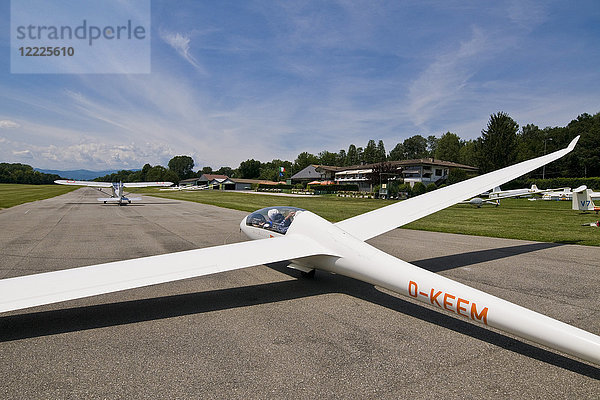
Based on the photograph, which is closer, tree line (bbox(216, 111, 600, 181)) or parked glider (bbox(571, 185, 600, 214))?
parked glider (bbox(571, 185, 600, 214))

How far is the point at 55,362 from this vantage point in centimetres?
376

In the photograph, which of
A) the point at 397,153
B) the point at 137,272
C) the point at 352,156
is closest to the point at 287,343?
the point at 137,272

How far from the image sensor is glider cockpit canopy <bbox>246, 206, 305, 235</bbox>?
7.82 metres

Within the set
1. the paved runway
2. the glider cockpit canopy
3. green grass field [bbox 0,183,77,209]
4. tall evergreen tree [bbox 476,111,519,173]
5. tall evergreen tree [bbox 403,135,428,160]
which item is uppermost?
tall evergreen tree [bbox 403,135,428,160]

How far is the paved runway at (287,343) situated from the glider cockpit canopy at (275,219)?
1.15 metres

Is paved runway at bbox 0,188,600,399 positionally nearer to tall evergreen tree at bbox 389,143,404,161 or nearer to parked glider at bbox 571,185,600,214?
parked glider at bbox 571,185,600,214

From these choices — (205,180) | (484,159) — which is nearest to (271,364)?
(484,159)

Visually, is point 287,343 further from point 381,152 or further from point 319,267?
point 381,152

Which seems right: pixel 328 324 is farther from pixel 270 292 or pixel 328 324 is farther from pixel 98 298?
pixel 98 298

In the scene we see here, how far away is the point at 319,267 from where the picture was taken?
6.46 metres

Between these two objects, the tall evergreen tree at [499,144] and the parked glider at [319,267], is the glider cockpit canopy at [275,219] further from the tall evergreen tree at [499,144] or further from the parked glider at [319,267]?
the tall evergreen tree at [499,144]

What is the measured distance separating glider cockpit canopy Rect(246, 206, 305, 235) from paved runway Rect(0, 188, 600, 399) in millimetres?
1150

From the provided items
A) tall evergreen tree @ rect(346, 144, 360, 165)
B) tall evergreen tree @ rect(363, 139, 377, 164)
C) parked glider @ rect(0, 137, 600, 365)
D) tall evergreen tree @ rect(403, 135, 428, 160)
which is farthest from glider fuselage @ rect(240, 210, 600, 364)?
tall evergreen tree @ rect(403, 135, 428, 160)

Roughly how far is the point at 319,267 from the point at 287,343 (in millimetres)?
2322
